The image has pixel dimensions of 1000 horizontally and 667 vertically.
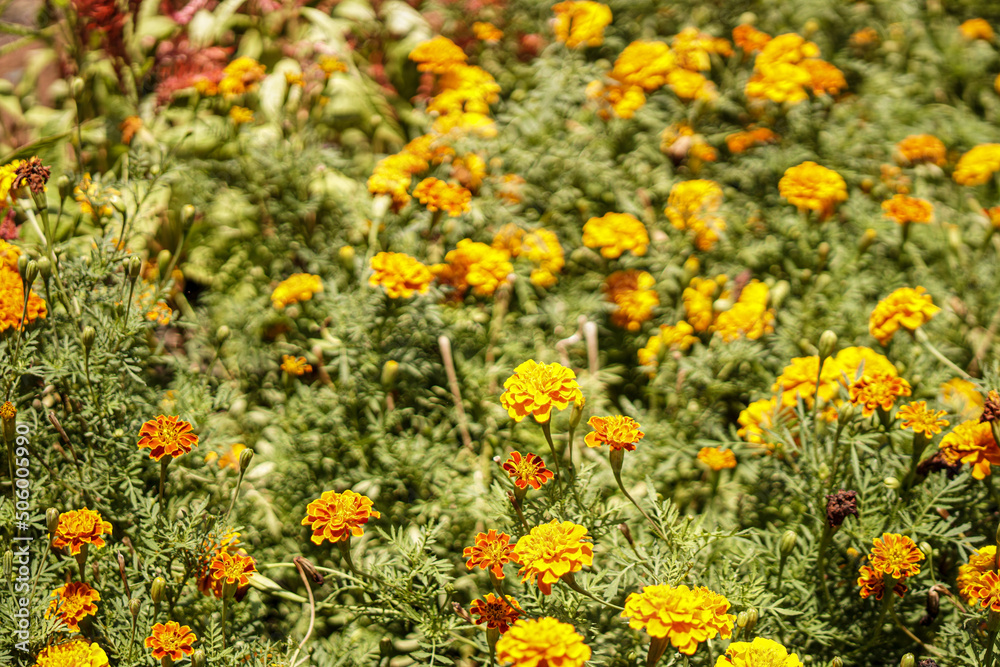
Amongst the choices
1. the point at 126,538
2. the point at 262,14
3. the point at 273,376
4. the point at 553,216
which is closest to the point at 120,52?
the point at 262,14

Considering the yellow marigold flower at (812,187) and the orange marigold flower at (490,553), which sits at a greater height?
the yellow marigold flower at (812,187)

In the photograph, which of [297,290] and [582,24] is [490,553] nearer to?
[297,290]

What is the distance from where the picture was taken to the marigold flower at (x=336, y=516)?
1.22m

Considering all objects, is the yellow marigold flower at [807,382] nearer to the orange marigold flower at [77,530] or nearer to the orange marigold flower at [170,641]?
the orange marigold flower at [170,641]

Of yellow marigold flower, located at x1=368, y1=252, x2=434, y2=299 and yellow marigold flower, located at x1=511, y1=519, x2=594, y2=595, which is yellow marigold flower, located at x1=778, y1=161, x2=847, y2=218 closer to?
yellow marigold flower, located at x1=368, y1=252, x2=434, y2=299

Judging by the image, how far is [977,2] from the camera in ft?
11.3

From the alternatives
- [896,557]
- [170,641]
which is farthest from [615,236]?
[170,641]

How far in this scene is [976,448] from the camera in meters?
1.33

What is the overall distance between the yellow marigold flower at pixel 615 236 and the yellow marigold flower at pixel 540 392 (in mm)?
950

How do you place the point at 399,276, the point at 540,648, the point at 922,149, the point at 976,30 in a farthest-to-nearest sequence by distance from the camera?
the point at 976,30 < the point at 922,149 < the point at 399,276 < the point at 540,648

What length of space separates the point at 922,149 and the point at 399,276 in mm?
1977

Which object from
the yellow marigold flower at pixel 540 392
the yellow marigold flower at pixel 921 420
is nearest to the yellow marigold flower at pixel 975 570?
the yellow marigold flower at pixel 921 420

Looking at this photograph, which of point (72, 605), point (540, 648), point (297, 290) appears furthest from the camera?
point (297, 290)

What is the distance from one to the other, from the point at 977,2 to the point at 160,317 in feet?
13.2
